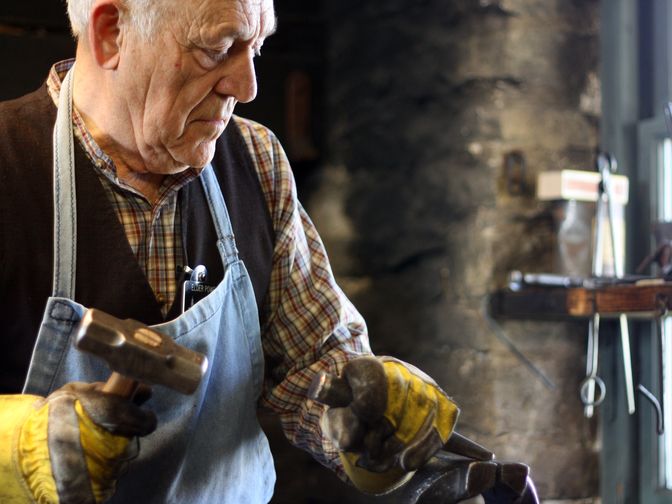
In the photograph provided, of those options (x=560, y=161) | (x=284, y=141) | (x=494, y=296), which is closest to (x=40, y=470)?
(x=494, y=296)

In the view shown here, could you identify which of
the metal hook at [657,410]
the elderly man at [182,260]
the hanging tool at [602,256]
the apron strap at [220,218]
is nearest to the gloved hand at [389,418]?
the elderly man at [182,260]

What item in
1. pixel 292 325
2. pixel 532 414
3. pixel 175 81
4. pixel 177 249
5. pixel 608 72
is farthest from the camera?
pixel 608 72

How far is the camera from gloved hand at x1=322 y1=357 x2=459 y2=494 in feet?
3.89

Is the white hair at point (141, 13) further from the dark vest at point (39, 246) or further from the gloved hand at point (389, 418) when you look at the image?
the gloved hand at point (389, 418)

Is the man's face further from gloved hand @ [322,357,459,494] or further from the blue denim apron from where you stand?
gloved hand @ [322,357,459,494]

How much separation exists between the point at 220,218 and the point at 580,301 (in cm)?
91

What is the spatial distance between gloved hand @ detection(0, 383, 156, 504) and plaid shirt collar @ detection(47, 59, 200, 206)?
39 centimetres

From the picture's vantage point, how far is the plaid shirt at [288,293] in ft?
4.74

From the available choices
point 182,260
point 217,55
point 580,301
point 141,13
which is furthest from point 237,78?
point 580,301

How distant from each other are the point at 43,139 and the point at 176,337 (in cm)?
33

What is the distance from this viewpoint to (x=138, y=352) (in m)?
1.05

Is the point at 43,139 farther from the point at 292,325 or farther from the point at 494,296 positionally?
the point at 494,296

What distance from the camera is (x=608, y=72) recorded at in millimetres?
2406

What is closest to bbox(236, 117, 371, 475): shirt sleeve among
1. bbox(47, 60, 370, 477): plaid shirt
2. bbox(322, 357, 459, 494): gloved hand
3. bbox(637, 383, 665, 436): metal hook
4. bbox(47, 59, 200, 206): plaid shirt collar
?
bbox(47, 60, 370, 477): plaid shirt
